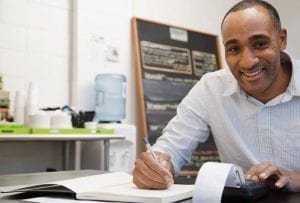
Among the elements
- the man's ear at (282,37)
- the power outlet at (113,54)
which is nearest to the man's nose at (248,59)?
the man's ear at (282,37)

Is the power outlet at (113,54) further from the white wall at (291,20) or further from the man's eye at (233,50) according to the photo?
the white wall at (291,20)

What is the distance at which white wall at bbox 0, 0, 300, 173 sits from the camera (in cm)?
251

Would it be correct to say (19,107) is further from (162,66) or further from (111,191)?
(111,191)

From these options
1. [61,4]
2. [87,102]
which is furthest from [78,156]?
[61,4]

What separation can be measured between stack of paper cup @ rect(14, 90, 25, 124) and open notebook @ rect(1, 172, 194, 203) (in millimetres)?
1423

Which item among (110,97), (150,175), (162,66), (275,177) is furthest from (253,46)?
(162,66)

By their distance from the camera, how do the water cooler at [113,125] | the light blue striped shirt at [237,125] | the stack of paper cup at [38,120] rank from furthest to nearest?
the water cooler at [113,125] < the stack of paper cup at [38,120] < the light blue striped shirt at [237,125]

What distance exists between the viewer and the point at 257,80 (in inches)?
52.9

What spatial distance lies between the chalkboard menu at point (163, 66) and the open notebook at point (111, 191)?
212 cm

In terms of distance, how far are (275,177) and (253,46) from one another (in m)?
0.45

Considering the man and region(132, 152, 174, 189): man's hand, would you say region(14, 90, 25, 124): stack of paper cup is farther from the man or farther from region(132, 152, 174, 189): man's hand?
region(132, 152, 174, 189): man's hand

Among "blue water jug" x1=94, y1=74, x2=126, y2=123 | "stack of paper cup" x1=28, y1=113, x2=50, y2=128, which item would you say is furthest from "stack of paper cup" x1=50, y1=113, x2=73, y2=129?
"blue water jug" x1=94, y1=74, x2=126, y2=123

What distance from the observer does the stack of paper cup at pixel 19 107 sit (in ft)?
7.47

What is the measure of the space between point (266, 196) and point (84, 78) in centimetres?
205
